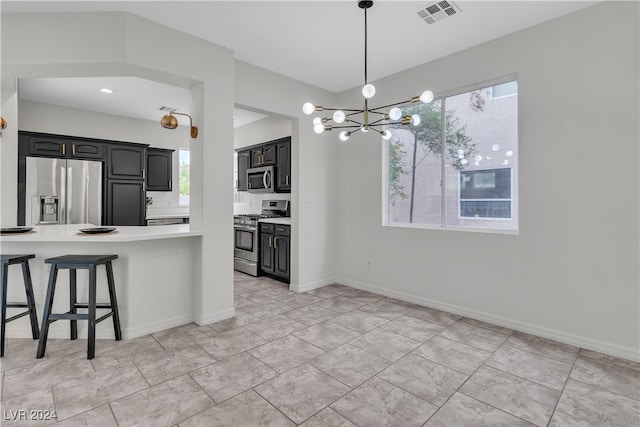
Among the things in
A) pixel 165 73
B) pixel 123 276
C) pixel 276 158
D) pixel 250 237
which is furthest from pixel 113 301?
pixel 276 158

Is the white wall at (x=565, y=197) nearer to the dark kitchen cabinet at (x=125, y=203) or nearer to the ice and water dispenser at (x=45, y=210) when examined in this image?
the dark kitchen cabinet at (x=125, y=203)

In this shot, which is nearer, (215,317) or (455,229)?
(215,317)

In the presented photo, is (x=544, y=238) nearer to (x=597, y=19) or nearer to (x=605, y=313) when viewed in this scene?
(x=605, y=313)

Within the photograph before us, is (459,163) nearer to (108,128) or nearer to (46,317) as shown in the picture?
(46,317)

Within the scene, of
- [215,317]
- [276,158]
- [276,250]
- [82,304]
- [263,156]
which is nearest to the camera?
[82,304]

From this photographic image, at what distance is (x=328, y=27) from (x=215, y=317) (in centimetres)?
310

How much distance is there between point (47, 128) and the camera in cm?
517

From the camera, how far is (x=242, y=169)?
6426 mm

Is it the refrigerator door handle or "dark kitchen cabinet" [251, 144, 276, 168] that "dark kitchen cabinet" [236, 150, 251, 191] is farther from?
the refrigerator door handle

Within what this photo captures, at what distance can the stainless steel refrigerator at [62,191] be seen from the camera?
458cm

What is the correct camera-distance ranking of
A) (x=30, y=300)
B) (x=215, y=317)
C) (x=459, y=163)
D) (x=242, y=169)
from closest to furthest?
(x=30, y=300) → (x=215, y=317) → (x=459, y=163) → (x=242, y=169)

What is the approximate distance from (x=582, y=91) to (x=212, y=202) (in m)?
3.55

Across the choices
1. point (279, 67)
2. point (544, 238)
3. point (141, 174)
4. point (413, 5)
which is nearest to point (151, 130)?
point (141, 174)

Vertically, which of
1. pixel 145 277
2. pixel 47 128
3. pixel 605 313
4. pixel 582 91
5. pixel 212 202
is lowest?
pixel 605 313
